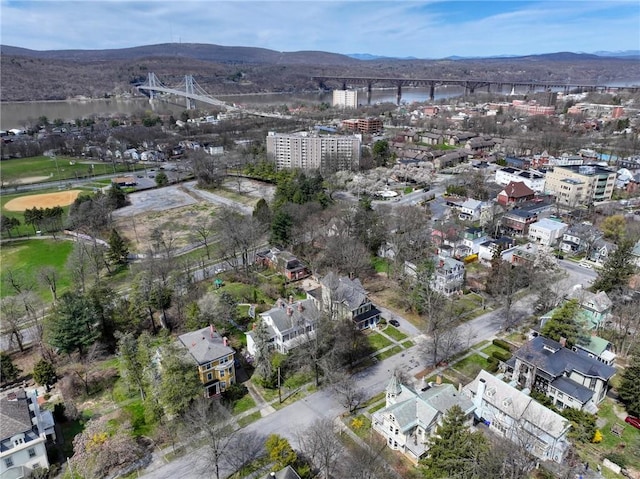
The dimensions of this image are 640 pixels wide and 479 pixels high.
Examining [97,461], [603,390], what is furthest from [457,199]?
[97,461]

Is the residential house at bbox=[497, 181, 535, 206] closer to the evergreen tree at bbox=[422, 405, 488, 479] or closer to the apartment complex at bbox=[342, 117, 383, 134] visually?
the evergreen tree at bbox=[422, 405, 488, 479]

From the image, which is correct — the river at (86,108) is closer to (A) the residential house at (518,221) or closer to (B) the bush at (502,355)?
(A) the residential house at (518,221)

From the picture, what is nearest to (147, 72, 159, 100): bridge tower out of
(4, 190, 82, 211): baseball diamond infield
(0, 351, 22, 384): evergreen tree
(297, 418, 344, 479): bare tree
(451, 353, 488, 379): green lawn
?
(4, 190, 82, 211): baseball diamond infield

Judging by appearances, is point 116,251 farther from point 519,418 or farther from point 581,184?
point 581,184

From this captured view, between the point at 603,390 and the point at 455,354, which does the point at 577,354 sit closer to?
the point at 603,390

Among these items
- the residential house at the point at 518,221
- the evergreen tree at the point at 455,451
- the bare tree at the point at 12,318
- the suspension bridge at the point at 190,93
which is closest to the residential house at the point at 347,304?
the evergreen tree at the point at 455,451

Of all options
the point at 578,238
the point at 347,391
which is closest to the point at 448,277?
the point at 347,391
